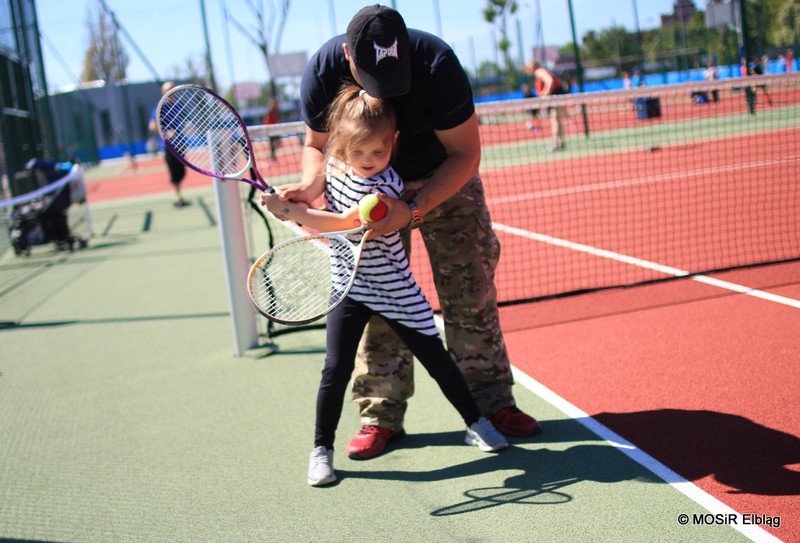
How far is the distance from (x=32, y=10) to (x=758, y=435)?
13.4 m

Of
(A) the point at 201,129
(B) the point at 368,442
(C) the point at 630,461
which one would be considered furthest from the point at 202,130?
(C) the point at 630,461

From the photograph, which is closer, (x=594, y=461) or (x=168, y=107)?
(x=594, y=461)

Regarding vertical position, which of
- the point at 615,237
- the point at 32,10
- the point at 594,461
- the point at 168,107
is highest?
the point at 32,10

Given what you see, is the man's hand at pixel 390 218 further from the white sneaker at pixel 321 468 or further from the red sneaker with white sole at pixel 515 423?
the red sneaker with white sole at pixel 515 423

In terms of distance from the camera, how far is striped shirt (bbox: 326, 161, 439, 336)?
9.28 ft

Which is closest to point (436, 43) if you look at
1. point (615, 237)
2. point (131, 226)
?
point (615, 237)

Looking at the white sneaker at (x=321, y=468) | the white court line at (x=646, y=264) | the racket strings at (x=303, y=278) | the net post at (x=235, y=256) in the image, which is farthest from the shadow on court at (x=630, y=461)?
the white court line at (x=646, y=264)

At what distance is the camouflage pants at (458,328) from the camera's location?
124 inches

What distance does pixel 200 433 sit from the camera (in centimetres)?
357

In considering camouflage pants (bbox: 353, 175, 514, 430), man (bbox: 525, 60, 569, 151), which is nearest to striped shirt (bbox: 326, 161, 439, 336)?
camouflage pants (bbox: 353, 175, 514, 430)

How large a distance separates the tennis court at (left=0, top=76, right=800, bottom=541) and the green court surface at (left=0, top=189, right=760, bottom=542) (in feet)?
0.04

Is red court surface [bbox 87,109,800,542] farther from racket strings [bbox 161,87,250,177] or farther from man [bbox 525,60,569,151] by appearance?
man [bbox 525,60,569,151]

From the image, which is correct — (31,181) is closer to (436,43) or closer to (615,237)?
(615,237)

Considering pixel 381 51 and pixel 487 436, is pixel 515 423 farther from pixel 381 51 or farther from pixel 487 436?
pixel 381 51
